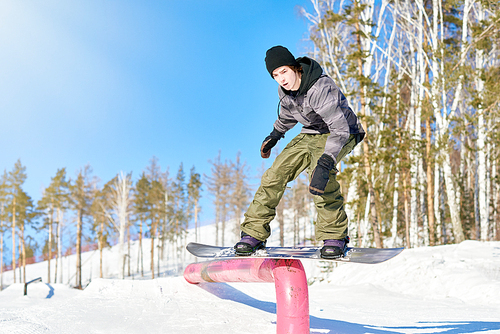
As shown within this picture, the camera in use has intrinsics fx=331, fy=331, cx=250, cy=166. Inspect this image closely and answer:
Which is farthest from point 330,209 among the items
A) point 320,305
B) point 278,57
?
point 320,305

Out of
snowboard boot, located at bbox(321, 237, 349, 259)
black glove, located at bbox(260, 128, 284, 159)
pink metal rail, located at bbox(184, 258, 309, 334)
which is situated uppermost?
black glove, located at bbox(260, 128, 284, 159)

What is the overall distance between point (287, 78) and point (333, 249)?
1292 mm

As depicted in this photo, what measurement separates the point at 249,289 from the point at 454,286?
3.71m

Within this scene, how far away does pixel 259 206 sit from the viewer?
2.61m

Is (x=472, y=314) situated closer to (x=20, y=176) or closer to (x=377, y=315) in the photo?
(x=377, y=315)

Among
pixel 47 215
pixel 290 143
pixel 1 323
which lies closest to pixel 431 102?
pixel 290 143

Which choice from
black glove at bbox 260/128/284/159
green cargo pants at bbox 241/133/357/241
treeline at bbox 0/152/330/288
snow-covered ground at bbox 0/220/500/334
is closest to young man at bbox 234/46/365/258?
green cargo pants at bbox 241/133/357/241

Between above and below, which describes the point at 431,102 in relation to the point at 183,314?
above

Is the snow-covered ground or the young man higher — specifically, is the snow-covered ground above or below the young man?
below

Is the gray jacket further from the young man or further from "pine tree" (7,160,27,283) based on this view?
"pine tree" (7,160,27,283)

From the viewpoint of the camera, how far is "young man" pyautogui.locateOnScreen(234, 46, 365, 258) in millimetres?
2340

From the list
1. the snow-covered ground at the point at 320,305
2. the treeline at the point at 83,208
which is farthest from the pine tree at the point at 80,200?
the snow-covered ground at the point at 320,305

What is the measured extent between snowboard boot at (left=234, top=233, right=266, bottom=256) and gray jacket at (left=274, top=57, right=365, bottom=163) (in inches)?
35.1

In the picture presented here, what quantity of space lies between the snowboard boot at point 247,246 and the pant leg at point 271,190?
38 millimetres
